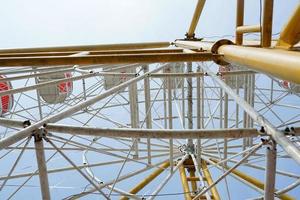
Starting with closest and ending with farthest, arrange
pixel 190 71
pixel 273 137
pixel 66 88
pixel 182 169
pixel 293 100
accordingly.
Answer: pixel 273 137 → pixel 190 71 → pixel 182 169 → pixel 66 88 → pixel 293 100

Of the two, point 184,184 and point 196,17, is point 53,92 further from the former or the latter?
point 196,17

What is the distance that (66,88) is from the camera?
17875mm

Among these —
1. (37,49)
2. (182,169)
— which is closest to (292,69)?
(37,49)

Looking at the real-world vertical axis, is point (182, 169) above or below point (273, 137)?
above

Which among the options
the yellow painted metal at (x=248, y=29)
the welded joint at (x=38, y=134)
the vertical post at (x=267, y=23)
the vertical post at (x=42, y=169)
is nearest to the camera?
the vertical post at (x=267, y=23)

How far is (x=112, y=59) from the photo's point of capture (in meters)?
5.91

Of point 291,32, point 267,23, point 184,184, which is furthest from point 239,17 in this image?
point 184,184

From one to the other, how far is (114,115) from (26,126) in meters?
17.5

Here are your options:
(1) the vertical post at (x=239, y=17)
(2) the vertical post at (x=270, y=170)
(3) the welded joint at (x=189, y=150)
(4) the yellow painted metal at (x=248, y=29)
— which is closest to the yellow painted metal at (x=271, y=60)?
(4) the yellow painted metal at (x=248, y=29)

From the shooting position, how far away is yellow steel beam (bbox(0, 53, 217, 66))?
232 inches

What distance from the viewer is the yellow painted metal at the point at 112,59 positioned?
588cm

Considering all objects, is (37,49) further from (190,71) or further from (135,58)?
(190,71)

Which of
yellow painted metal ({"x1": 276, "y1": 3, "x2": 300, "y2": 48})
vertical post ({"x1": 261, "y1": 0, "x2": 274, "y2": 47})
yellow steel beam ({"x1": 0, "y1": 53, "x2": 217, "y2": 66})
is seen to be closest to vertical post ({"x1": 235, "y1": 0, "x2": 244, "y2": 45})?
yellow steel beam ({"x1": 0, "y1": 53, "x2": 217, "y2": 66})

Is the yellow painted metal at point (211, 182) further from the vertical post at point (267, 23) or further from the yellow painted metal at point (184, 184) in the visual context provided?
the vertical post at point (267, 23)
